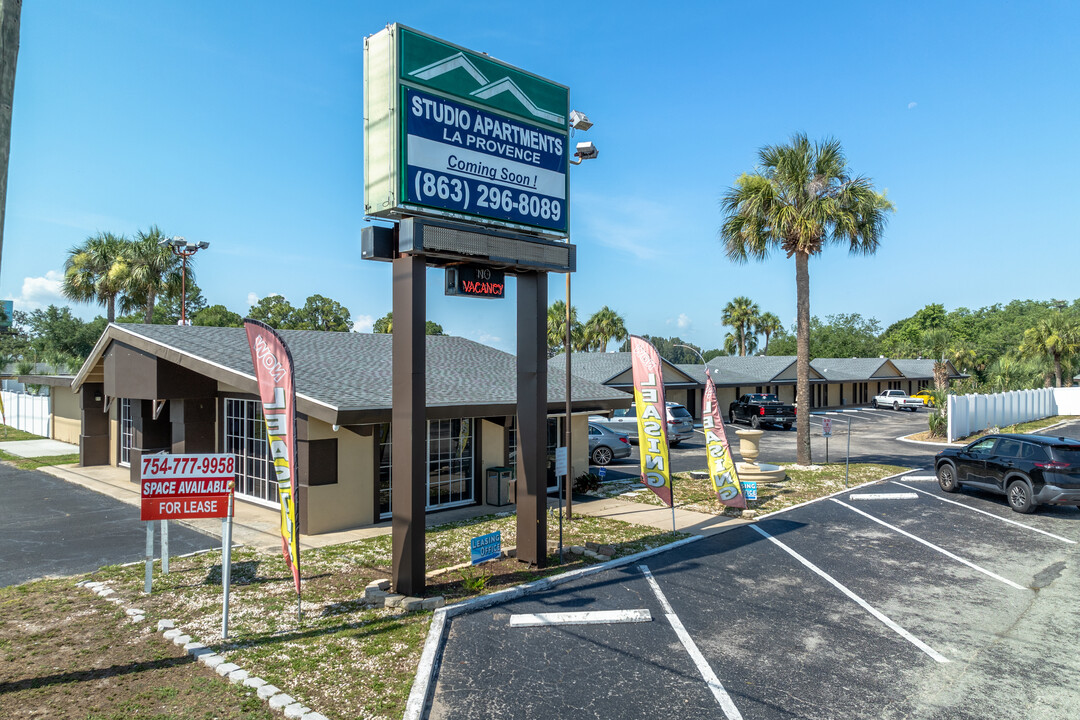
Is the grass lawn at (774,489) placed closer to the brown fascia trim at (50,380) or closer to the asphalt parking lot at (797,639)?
the asphalt parking lot at (797,639)

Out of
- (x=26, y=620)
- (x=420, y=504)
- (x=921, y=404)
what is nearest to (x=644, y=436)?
(x=420, y=504)

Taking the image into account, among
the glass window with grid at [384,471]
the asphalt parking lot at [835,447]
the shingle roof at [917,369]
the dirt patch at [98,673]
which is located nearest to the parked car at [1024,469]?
the asphalt parking lot at [835,447]

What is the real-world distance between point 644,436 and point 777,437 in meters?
22.3

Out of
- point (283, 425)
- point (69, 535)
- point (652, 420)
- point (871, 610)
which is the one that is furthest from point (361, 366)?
point (871, 610)

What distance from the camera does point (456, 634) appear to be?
777 centimetres

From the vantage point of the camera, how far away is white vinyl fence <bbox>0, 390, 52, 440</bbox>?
29.9 metres

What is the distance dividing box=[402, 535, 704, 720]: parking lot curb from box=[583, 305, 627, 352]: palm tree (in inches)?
1743

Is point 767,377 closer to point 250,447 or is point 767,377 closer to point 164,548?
point 250,447

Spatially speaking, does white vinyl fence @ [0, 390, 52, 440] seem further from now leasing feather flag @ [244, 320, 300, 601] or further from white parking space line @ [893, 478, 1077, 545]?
white parking space line @ [893, 478, 1077, 545]

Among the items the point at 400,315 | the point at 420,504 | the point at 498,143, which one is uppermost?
the point at 498,143

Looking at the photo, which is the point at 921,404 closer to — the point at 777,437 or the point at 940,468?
the point at 777,437

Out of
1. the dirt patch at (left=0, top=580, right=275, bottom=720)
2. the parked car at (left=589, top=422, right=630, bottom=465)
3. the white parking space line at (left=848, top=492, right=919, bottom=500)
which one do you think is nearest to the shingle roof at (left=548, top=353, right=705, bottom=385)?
the parked car at (left=589, top=422, right=630, bottom=465)

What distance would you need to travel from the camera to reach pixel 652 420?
527 inches

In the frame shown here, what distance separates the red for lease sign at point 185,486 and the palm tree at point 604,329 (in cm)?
4901
